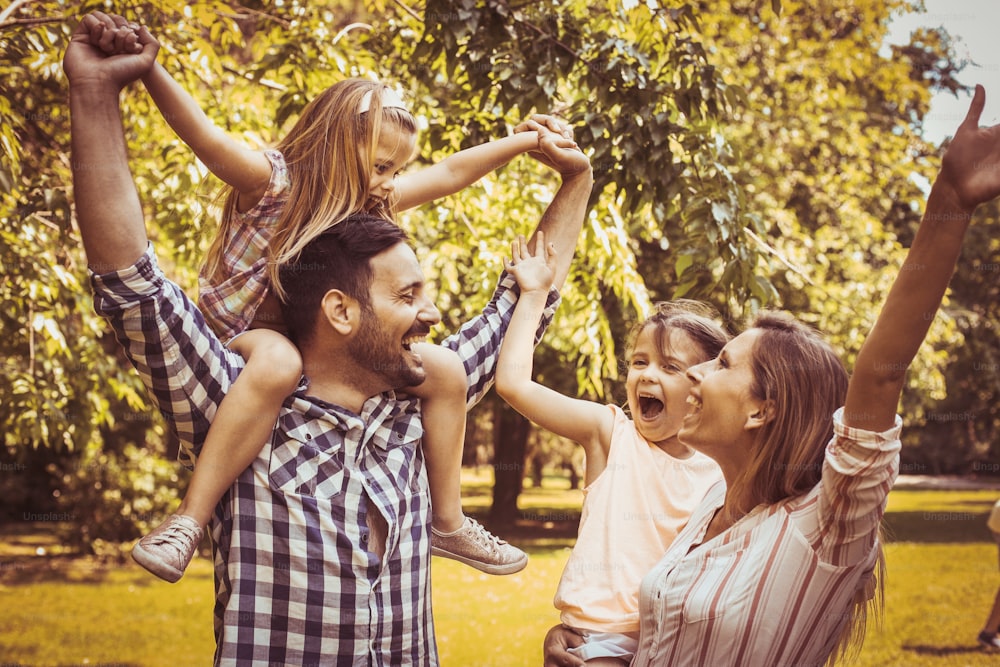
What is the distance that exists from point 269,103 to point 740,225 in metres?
4.10

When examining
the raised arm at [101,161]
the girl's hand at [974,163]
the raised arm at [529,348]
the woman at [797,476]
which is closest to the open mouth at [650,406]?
the raised arm at [529,348]

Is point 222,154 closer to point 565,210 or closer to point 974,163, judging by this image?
point 565,210

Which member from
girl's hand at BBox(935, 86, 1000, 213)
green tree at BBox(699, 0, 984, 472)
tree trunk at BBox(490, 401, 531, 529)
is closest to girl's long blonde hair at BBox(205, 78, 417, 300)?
girl's hand at BBox(935, 86, 1000, 213)

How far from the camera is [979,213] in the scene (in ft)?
51.4

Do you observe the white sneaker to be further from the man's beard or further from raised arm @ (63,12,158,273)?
raised arm @ (63,12,158,273)

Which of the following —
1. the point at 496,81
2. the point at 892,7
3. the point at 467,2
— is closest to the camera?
the point at 467,2

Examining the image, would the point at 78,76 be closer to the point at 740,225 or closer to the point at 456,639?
the point at 740,225

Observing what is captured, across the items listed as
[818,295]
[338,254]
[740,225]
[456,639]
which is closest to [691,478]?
[338,254]

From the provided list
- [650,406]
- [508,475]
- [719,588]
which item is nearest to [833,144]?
[508,475]

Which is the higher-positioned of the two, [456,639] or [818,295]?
[818,295]

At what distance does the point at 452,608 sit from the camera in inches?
382

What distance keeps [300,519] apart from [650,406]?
106 centimetres

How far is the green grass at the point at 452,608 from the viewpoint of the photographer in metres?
7.93

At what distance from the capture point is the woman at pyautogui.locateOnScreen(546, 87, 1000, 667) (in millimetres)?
1351
